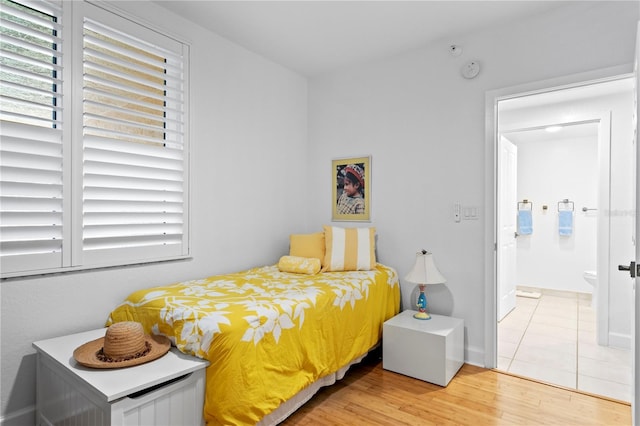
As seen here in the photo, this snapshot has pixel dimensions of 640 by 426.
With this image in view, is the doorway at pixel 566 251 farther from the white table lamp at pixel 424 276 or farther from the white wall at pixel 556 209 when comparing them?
the white table lamp at pixel 424 276

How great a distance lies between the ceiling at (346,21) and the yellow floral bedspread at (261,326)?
1.99m

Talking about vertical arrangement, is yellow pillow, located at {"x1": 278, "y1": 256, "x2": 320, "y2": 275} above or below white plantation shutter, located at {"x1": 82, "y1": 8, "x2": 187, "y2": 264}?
below

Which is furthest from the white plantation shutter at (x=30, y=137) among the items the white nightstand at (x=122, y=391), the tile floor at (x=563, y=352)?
the tile floor at (x=563, y=352)

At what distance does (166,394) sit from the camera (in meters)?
1.58

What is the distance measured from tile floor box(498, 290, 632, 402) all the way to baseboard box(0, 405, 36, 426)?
3110 millimetres

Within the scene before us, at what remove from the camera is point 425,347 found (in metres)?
2.52

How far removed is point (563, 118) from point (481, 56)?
163 cm

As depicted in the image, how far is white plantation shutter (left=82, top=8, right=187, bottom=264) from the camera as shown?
2.20 meters

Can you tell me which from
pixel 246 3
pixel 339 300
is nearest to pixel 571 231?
pixel 339 300

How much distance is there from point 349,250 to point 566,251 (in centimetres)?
386

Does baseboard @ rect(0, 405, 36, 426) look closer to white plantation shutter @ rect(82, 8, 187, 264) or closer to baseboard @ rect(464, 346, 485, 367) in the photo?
white plantation shutter @ rect(82, 8, 187, 264)

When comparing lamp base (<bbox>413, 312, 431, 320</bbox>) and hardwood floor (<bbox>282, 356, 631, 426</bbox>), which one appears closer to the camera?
hardwood floor (<bbox>282, 356, 631, 426</bbox>)

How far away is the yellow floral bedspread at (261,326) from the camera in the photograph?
1.67m

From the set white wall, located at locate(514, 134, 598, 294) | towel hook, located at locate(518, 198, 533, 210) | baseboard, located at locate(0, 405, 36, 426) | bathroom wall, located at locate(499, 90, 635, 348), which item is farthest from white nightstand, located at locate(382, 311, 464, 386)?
towel hook, located at locate(518, 198, 533, 210)
